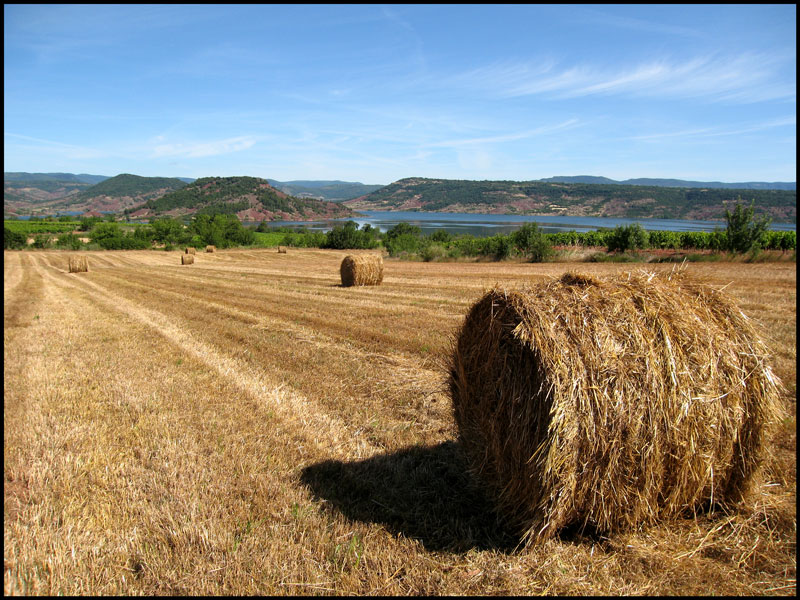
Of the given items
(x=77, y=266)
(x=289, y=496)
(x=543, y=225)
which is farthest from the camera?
(x=543, y=225)

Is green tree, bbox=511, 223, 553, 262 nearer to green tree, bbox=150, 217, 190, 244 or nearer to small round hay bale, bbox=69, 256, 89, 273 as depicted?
small round hay bale, bbox=69, 256, 89, 273

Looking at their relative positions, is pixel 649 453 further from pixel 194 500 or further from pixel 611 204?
pixel 611 204

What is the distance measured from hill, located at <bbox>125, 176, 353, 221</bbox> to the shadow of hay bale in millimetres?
148455

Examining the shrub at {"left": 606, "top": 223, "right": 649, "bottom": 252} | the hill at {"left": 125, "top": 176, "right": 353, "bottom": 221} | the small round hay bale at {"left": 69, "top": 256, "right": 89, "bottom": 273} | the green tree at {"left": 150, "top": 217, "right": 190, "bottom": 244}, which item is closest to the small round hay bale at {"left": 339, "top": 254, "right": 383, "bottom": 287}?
the shrub at {"left": 606, "top": 223, "right": 649, "bottom": 252}

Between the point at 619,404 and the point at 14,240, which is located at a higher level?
the point at 14,240

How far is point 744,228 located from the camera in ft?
84.8

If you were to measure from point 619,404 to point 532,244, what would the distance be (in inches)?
1136

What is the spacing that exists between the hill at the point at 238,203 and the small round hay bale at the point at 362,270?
437 ft

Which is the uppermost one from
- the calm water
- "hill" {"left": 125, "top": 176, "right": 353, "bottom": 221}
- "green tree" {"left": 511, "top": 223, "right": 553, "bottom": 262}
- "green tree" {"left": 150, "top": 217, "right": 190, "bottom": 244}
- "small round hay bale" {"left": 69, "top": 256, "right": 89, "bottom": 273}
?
"hill" {"left": 125, "top": 176, "right": 353, "bottom": 221}

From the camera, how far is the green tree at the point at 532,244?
101 ft

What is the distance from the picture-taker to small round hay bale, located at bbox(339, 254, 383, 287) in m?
19.5

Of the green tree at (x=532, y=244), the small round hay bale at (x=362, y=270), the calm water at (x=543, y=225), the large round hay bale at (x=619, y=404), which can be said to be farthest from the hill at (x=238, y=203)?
the large round hay bale at (x=619, y=404)

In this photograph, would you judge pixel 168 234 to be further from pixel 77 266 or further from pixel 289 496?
pixel 289 496

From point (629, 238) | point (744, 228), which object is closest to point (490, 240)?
point (629, 238)
